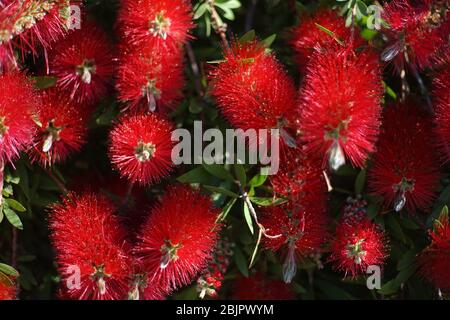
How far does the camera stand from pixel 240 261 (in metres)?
1.67

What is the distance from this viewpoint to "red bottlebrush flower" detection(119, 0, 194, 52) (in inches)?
57.5

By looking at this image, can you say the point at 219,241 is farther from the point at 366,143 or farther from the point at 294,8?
the point at 294,8

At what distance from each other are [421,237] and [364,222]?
23 centimetres

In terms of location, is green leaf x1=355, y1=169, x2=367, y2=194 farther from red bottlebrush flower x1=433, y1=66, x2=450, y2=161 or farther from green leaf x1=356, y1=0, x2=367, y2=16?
green leaf x1=356, y1=0, x2=367, y2=16

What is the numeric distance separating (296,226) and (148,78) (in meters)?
0.55

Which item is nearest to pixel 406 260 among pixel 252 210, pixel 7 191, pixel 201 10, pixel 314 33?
pixel 252 210

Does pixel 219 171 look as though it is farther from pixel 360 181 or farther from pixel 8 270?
pixel 8 270

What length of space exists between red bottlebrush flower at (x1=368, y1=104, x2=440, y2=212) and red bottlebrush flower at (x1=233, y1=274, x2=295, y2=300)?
401mm

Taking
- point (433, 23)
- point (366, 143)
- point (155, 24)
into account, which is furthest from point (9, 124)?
point (433, 23)

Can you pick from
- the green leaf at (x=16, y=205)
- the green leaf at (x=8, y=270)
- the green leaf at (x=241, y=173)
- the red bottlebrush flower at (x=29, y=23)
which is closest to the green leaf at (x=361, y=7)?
the green leaf at (x=241, y=173)

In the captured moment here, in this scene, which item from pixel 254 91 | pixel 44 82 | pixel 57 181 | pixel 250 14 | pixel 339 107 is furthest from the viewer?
pixel 250 14

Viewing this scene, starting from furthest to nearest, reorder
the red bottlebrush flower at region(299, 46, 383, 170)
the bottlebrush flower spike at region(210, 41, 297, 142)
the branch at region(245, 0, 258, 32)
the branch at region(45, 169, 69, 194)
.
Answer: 1. the branch at region(245, 0, 258, 32)
2. the branch at region(45, 169, 69, 194)
3. the bottlebrush flower spike at region(210, 41, 297, 142)
4. the red bottlebrush flower at region(299, 46, 383, 170)

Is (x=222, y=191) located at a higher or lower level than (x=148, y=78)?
lower

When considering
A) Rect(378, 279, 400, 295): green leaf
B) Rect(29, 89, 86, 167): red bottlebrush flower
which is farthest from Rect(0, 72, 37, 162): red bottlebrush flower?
Rect(378, 279, 400, 295): green leaf
